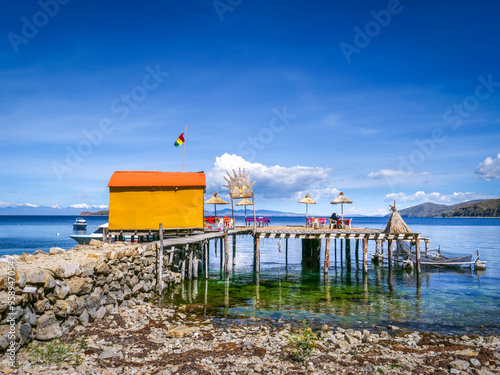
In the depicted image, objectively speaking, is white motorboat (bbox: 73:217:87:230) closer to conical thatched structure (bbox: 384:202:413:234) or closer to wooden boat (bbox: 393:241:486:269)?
wooden boat (bbox: 393:241:486:269)

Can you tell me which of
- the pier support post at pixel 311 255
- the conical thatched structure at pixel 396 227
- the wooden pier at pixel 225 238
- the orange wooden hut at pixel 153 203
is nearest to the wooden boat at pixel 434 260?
the conical thatched structure at pixel 396 227

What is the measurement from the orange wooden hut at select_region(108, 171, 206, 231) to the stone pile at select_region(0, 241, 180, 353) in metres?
7.03

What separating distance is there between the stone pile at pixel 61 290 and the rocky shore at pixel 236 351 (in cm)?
43

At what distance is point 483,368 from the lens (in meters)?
9.48

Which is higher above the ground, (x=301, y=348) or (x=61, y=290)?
(x=61, y=290)

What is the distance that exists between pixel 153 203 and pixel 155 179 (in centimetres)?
172

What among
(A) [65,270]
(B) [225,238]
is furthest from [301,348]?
(B) [225,238]

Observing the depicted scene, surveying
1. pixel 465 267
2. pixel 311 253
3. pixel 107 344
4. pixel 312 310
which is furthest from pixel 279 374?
pixel 465 267

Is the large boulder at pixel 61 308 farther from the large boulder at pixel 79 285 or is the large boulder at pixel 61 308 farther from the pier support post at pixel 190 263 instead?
the pier support post at pixel 190 263

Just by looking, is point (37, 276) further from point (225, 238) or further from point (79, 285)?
point (225, 238)

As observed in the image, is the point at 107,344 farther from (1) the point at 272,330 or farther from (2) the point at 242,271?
(2) the point at 242,271

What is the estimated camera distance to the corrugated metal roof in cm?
2431

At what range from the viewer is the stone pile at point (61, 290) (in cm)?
917

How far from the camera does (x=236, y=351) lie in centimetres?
1048
